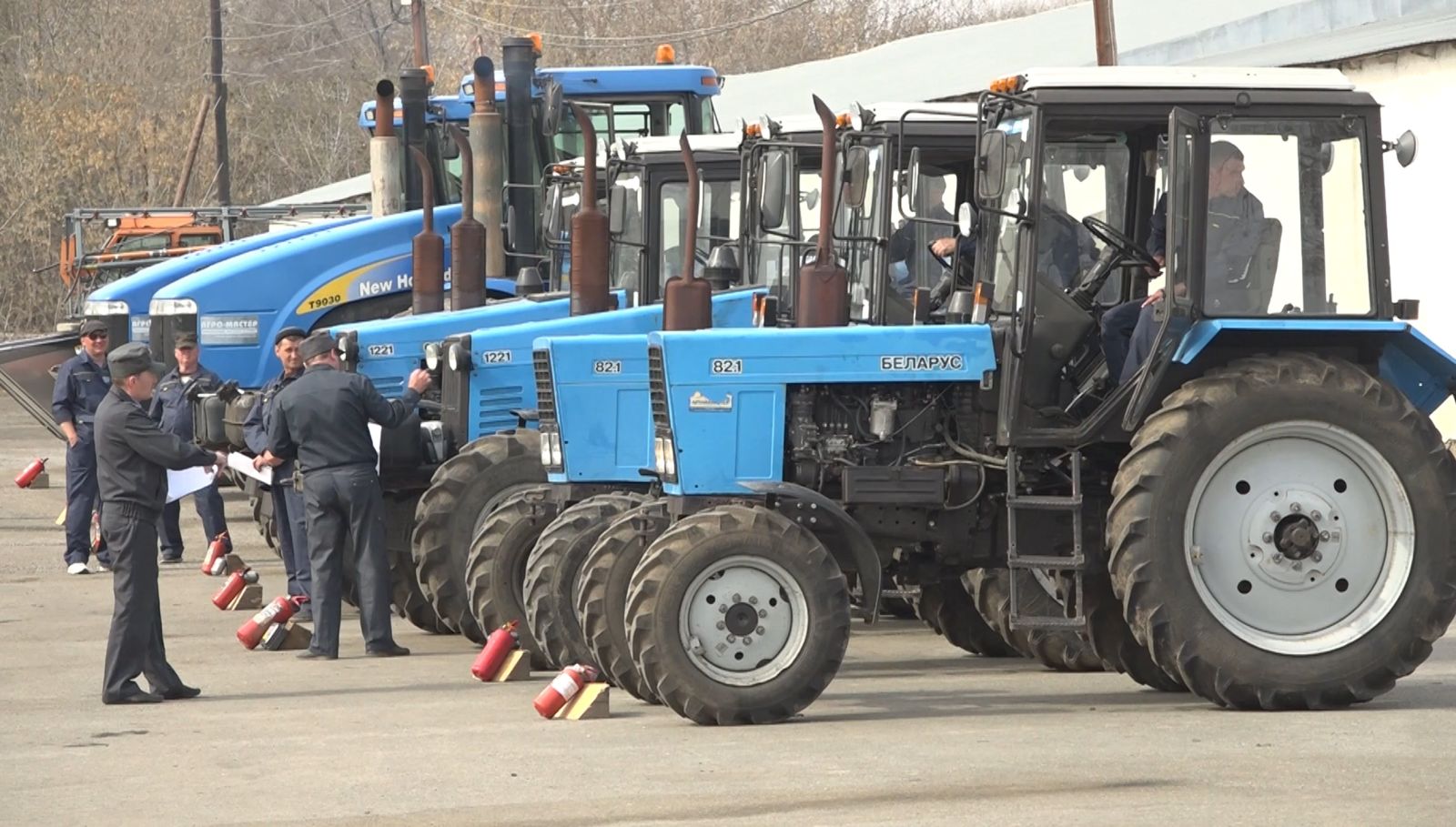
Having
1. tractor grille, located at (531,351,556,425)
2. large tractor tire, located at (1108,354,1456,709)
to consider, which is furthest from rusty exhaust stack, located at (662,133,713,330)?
large tractor tire, located at (1108,354,1456,709)

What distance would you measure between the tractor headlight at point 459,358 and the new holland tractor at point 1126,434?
368 cm

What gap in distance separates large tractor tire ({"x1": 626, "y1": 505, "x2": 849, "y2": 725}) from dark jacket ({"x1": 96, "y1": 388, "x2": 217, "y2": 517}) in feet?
9.28

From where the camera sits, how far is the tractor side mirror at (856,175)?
39.4ft

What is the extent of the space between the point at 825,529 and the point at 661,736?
1.24 m

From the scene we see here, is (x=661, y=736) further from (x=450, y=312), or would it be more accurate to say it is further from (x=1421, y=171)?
(x=1421, y=171)

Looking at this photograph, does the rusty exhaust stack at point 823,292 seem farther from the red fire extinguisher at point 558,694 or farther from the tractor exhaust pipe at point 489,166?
the tractor exhaust pipe at point 489,166

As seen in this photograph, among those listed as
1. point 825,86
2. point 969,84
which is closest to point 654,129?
point 969,84

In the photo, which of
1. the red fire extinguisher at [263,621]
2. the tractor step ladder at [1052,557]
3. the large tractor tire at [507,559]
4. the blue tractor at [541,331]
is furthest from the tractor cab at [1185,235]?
the red fire extinguisher at [263,621]

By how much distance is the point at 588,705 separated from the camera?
10477 millimetres

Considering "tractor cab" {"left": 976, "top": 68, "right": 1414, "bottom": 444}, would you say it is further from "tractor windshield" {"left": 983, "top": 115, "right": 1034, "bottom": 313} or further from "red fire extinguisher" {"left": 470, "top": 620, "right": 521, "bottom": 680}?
"red fire extinguisher" {"left": 470, "top": 620, "right": 521, "bottom": 680}

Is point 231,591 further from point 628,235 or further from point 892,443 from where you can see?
point 892,443

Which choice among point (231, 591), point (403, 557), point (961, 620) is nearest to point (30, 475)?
point (231, 591)

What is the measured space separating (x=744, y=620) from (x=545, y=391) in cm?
280

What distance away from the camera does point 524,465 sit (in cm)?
1329
